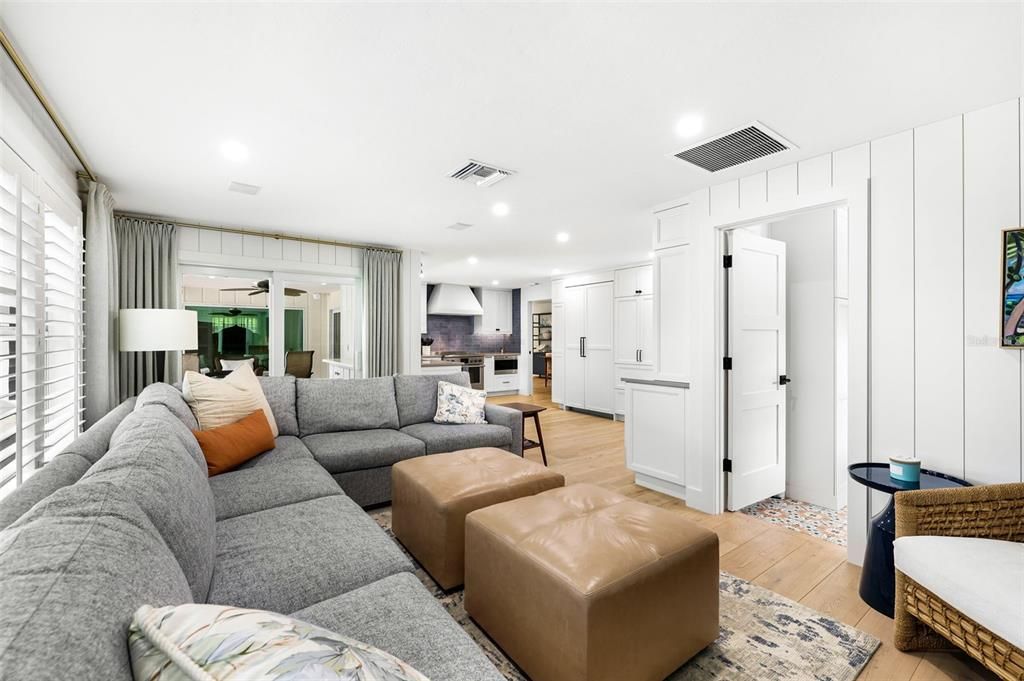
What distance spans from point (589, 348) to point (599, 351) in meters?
0.22

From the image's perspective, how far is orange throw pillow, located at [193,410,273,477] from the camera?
240 cm

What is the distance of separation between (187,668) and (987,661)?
2191 mm

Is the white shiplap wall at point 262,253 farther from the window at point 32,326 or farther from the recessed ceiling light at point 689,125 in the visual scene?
the recessed ceiling light at point 689,125

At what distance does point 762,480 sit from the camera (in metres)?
3.36

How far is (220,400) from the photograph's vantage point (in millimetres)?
2803

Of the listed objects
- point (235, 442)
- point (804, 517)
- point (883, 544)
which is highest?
point (235, 442)

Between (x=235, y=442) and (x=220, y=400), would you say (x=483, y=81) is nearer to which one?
(x=235, y=442)

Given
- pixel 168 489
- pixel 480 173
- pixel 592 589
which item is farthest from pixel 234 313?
pixel 592 589

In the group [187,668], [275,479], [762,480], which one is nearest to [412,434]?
[275,479]

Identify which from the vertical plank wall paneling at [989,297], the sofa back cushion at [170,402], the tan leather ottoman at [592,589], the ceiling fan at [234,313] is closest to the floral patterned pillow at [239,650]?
the tan leather ottoman at [592,589]

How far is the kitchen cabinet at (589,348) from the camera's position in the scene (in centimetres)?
716

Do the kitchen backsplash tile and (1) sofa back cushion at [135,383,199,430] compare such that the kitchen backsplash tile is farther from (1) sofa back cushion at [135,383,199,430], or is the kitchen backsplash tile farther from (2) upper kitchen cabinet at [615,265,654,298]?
(1) sofa back cushion at [135,383,199,430]

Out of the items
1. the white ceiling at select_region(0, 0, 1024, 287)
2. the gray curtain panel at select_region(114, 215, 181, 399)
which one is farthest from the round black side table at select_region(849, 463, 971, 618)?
the gray curtain panel at select_region(114, 215, 181, 399)

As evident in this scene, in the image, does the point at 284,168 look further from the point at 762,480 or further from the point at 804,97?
the point at 762,480
